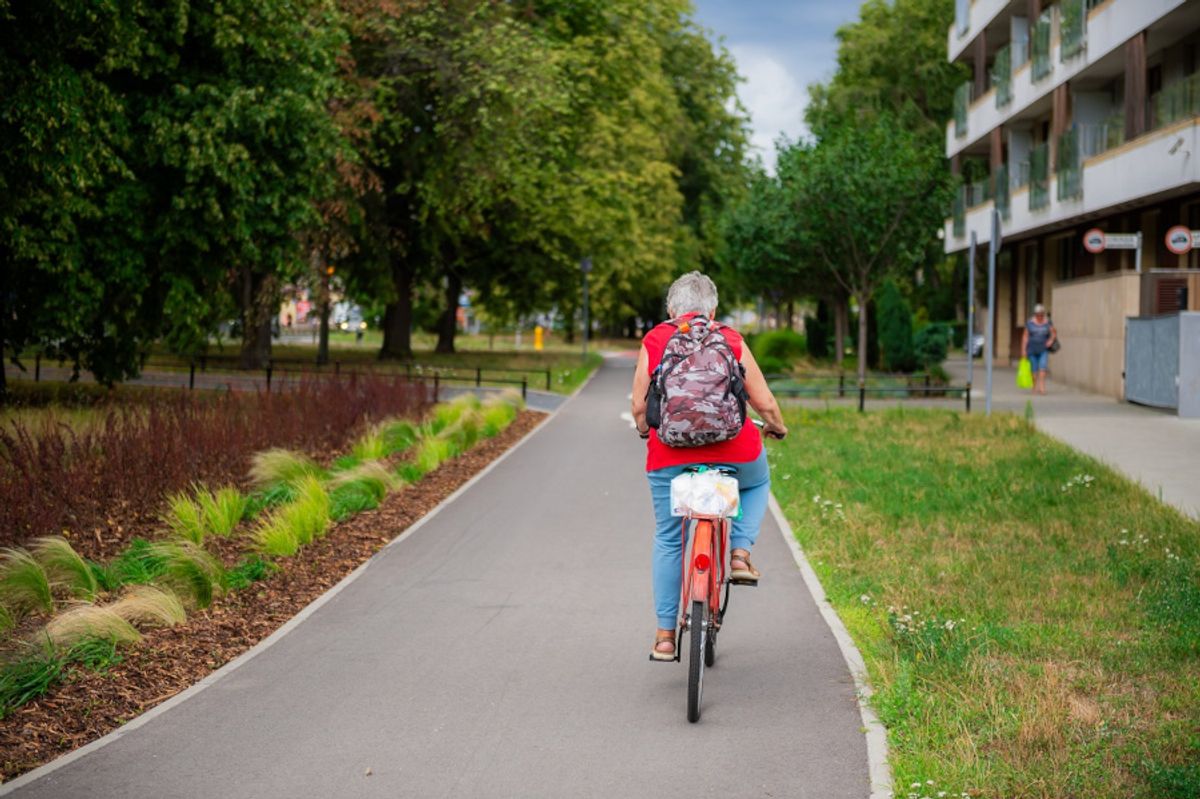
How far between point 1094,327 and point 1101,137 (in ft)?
15.1

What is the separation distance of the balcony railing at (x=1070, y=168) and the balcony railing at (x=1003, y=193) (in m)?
6.29

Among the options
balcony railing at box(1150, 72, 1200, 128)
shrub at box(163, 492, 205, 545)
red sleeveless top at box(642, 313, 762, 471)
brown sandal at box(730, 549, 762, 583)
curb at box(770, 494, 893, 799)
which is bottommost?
curb at box(770, 494, 893, 799)

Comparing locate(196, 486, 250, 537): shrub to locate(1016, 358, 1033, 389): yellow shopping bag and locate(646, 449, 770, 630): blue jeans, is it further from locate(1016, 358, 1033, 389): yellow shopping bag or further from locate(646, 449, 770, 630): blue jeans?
locate(1016, 358, 1033, 389): yellow shopping bag

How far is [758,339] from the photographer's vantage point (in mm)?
51656

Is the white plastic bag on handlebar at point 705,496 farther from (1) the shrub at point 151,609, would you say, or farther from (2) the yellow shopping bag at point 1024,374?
(2) the yellow shopping bag at point 1024,374

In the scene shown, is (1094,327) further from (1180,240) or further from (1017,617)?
(1017,617)

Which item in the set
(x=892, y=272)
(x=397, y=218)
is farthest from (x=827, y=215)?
(x=397, y=218)

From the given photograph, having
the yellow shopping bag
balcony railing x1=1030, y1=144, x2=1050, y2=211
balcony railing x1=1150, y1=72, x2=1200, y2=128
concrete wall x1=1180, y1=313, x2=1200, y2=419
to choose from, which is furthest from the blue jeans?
balcony railing x1=1030, y1=144, x2=1050, y2=211

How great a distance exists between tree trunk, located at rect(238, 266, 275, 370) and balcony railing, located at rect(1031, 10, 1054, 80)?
20.2 m

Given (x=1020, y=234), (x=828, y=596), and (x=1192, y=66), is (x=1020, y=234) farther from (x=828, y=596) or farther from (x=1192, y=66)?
(x=828, y=596)

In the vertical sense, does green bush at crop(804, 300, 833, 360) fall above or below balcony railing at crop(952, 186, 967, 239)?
below

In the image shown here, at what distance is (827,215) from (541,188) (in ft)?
30.3

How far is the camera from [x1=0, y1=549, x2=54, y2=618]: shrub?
28.6ft

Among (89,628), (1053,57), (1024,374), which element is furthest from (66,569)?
(1053,57)
